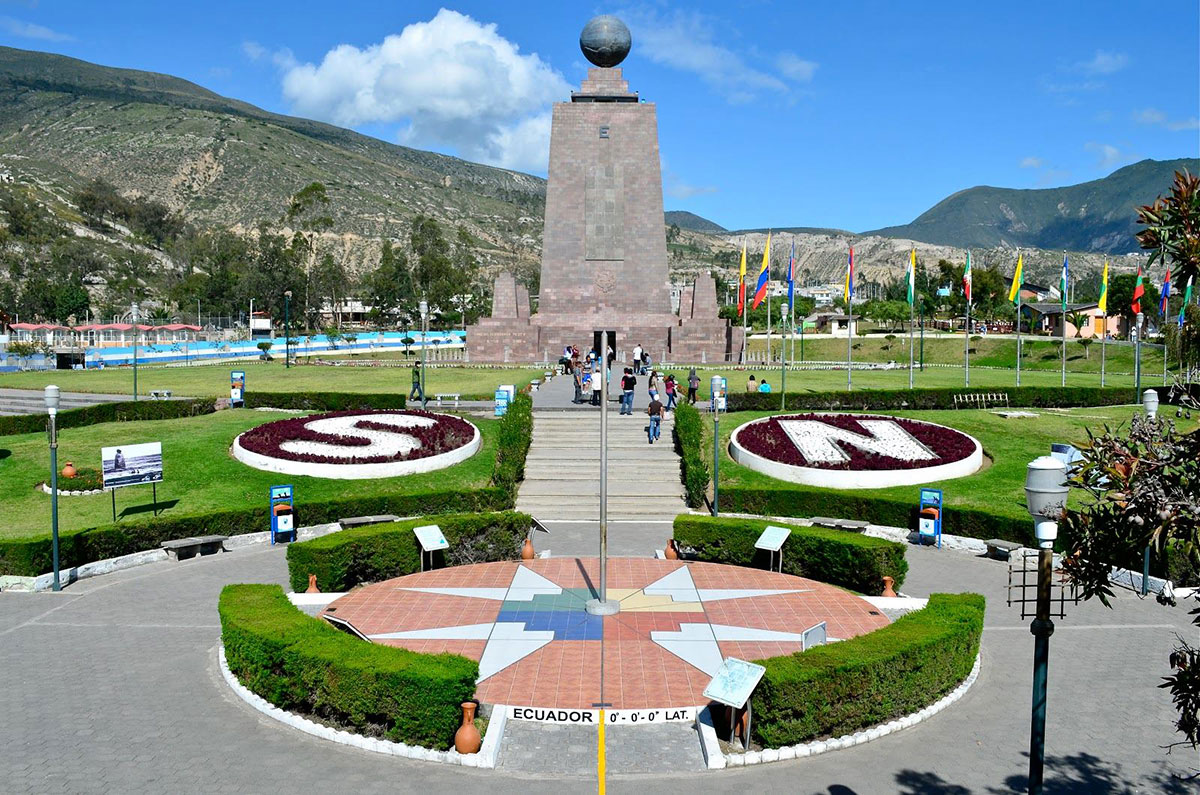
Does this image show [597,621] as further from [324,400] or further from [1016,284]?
[1016,284]

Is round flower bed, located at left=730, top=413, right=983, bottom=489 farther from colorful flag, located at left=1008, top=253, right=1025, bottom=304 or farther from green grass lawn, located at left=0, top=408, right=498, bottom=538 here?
colorful flag, located at left=1008, top=253, right=1025, bottom=304

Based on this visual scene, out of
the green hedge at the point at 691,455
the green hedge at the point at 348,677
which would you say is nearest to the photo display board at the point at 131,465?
the green hedge at the point at 348,677

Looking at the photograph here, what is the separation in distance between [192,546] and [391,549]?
5.81 metres

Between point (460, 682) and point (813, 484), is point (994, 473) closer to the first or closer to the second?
point (813, 484)

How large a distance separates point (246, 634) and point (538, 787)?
18.1ft

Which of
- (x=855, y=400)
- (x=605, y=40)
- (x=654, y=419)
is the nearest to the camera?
(x=654, y=419)

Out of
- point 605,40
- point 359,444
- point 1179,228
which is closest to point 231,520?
point 359,444

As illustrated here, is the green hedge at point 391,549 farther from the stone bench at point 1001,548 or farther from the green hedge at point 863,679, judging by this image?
the stone bench at point 1001,548

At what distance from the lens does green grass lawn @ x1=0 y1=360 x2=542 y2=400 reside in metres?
46.0

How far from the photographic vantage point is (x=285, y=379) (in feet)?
167

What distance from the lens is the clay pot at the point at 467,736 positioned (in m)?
12.4

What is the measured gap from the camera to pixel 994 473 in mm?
29422

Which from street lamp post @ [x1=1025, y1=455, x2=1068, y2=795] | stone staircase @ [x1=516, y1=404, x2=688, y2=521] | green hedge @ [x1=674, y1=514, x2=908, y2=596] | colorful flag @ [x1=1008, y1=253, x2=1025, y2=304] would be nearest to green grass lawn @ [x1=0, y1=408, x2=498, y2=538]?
stone staircase @ [x1=516, y1=404, x2=688, y2=521]

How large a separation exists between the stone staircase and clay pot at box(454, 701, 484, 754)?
47.6 feet
